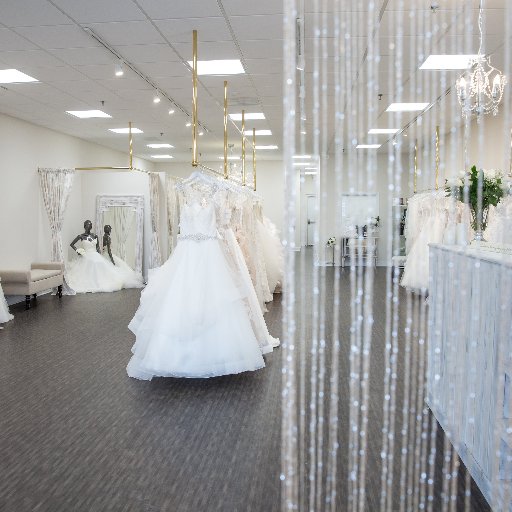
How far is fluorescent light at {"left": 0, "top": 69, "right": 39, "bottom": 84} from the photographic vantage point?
619cm

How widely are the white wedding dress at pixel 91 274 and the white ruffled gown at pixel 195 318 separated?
5.25 meters

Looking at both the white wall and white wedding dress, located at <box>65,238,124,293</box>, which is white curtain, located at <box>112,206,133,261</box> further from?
white wedding dress, located at <box>65,238,124,293</box>

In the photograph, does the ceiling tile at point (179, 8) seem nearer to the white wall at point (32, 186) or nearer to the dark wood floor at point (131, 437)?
the dark wood floor at point (131, 437)

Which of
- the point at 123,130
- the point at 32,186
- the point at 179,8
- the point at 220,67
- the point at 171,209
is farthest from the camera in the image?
the point at 171,209

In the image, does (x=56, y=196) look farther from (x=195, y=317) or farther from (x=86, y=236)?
(x=195, y=317)

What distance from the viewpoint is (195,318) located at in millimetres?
4465

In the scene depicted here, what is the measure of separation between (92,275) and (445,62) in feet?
23.1

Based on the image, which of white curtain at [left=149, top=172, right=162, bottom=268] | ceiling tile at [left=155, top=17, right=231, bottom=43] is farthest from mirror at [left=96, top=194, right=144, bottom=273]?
ceiling tile at [left=155, top=17, right=231, bottom=43]

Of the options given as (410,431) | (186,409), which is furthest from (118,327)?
(410,431)

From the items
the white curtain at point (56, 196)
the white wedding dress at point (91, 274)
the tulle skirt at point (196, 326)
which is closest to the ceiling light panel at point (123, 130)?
the white curtain at point (56, 196)

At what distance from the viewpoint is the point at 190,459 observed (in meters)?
3.06

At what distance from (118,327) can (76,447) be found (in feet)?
11.4

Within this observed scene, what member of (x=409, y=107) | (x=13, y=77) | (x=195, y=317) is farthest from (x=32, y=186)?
(x=409, y=107)

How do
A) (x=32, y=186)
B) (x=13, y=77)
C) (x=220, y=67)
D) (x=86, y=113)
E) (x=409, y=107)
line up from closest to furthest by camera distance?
(x=220, y=67)
(x=13, y=77)
(x=409, y=107)
(x=86, y=113)
(x=32, y=186)
